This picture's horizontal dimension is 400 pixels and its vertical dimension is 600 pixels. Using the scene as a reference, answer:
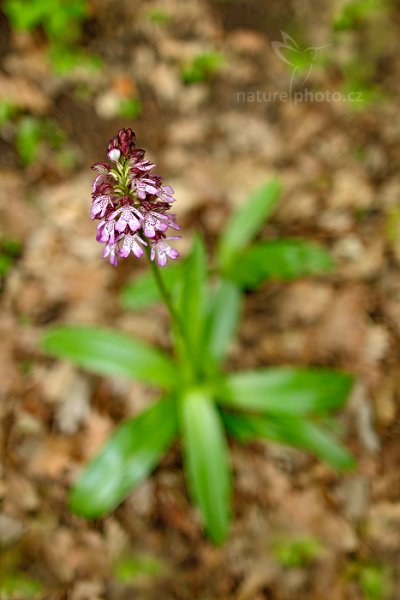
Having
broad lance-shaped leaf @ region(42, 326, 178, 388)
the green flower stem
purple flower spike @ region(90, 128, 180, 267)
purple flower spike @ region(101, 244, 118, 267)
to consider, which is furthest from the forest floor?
purple flower spike @ region(90, 128, 180, 267)

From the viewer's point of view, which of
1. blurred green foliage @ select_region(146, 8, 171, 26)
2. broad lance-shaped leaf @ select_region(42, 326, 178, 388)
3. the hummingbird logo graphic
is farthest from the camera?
blurred green foliage @ select_region(146, 8, 171, 26)

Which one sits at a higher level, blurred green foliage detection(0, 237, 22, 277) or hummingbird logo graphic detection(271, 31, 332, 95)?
hummingbird logo graphic detection(271, 31, 332, 95)

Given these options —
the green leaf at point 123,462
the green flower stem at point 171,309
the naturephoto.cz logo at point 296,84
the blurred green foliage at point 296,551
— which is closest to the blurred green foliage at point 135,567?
the green leaf at point 123,462

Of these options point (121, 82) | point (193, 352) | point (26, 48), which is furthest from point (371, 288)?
point (26, 48)

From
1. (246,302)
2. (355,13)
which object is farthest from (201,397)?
(355,13)

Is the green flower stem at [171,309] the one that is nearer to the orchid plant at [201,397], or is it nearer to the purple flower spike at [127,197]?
the orchid plant at [201,397]

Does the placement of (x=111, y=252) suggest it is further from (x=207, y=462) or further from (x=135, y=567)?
(x=135, y=567)

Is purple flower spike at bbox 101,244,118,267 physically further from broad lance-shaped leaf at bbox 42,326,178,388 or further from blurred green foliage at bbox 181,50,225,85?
blurred green foliage at bbox 181,50,225,85
